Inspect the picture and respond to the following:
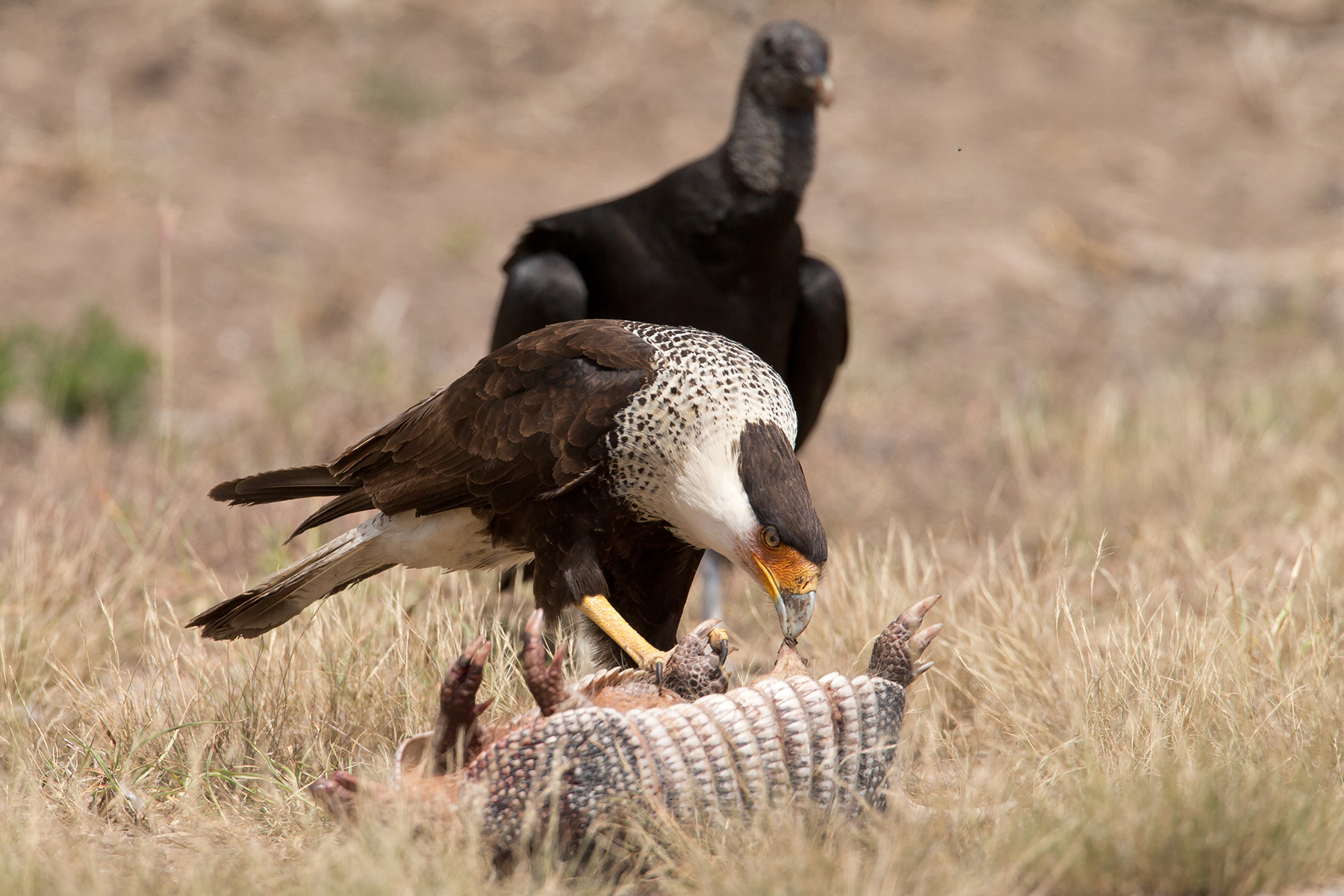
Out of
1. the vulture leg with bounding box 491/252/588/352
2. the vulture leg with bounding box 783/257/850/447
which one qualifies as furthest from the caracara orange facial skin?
the vulture leg with bounding box 783/257/850/447

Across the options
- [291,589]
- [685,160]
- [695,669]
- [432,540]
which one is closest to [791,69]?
[432,540]

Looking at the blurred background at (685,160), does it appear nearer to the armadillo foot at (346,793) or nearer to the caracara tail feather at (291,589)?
the caracara tail feather at (291,589)

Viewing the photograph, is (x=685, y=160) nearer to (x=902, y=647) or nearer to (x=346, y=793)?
(x=902, y=647)

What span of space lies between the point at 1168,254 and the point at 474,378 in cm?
815

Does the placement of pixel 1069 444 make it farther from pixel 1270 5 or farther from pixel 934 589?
pixel 1270 5

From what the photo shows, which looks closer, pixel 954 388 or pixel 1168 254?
pixel 954 388

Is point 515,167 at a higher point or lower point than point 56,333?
higher

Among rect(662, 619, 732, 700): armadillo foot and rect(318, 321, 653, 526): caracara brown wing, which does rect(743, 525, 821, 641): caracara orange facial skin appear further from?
rect(318, 321, 653, 526): caracara brown wing

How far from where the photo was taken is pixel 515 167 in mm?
11055

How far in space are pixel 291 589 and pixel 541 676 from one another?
1.09m

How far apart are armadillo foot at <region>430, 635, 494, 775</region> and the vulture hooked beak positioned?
288cm

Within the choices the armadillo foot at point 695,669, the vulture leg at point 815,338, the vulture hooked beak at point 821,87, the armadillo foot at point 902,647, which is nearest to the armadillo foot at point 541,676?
the armadillo foot at point 695,669

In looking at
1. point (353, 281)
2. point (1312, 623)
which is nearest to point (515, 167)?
point (353, 281)

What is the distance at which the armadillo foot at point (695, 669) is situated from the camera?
277 cm
